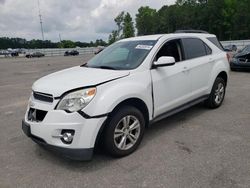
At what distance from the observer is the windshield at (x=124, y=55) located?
398 centimetres

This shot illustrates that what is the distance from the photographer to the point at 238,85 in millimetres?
8492

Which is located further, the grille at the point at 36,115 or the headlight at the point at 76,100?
the grille at the point at 36,115

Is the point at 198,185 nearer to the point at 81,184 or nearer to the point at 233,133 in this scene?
the point at 81,184

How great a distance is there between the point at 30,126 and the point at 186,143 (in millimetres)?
2322

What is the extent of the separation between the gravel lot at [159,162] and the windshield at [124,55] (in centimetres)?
129

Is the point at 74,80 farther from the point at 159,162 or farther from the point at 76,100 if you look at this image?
the point at 159,162

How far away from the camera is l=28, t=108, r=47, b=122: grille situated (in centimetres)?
328

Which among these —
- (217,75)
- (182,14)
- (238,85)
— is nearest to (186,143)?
(217,75)

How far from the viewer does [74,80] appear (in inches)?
135

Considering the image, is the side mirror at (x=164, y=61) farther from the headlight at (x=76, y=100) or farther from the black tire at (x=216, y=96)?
the black tire at (x=216, y=96)

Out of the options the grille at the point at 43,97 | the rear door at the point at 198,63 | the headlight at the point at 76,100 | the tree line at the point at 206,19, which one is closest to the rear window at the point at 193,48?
the rear door at the point at 198,63

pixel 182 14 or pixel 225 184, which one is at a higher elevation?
pixel 182 14

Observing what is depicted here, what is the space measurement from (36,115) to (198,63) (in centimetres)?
314

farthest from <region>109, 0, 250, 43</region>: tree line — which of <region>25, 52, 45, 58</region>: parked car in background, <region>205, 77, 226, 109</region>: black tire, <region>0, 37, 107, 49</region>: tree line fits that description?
<region>205, 77, 226, 109</region>: black tire
